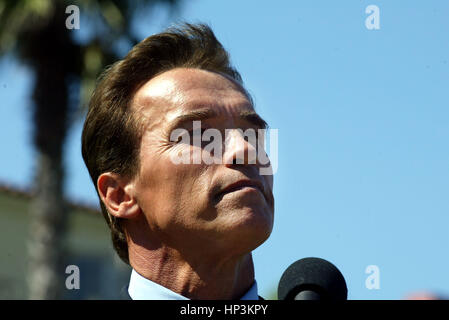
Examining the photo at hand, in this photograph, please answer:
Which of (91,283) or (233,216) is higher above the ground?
(233,216)

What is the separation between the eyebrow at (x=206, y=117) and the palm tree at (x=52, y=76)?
9.91 meters

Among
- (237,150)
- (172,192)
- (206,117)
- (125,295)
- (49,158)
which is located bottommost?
(49,158)

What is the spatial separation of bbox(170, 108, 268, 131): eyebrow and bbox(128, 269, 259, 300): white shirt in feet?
2.02

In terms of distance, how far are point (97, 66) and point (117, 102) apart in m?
9.79

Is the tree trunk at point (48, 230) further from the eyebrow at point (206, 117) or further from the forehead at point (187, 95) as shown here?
the eyebrow at point (206, 117)

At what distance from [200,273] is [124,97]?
2.81ft

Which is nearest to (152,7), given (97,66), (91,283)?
(97,66)

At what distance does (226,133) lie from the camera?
3.47 m

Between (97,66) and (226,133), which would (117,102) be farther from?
(97,66)

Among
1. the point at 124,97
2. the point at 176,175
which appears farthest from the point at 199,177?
the point at 124,97

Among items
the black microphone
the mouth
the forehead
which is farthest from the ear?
the black microphone

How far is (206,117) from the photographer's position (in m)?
3.49

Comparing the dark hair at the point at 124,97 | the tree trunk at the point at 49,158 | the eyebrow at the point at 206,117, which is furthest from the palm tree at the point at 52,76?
the eyebrow at the point at 206,117

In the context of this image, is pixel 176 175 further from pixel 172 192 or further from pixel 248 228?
pixel 248 228
